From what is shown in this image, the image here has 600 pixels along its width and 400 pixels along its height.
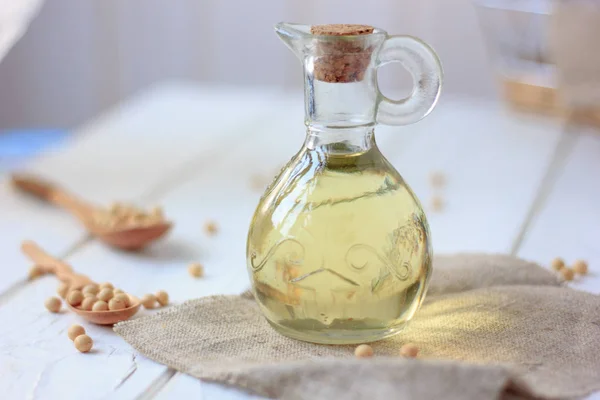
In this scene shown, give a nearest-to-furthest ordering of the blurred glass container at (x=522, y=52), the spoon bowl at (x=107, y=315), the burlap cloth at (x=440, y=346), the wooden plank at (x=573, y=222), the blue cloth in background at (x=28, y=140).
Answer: the burlap cloth at (x=440, y=346) → the spoon bowl at (x=107, y=315) → the wooden plank at (x=573, y=222) → the blurred glass container at (x=522, y=52) → the blue cloth in background at (x=28, y=140)

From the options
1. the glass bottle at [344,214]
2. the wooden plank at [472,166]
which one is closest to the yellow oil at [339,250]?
the glass bottle at [344,214]

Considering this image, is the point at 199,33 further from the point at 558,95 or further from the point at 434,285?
the point at 434,285

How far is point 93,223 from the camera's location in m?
0.77

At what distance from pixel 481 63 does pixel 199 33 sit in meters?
0.68

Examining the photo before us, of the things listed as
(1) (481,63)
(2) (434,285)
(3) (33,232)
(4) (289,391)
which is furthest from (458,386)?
(1) (481,63)

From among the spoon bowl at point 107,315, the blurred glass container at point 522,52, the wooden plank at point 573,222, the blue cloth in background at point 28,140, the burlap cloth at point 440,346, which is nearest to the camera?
the burlap cloth at point 440,346

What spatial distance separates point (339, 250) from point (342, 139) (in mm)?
74

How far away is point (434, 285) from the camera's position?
2.02ft

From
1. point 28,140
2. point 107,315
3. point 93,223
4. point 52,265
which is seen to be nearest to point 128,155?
point 93,223

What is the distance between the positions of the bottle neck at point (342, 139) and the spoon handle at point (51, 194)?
1.13 ft

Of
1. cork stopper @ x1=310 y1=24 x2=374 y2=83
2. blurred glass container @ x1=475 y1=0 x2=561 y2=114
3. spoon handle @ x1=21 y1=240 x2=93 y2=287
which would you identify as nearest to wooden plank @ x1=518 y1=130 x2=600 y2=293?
blurred glass container @ x1=475 y1=0 x2=561 y2=114

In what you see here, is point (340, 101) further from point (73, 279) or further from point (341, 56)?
point (73, 279)

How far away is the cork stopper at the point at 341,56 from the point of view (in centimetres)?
49

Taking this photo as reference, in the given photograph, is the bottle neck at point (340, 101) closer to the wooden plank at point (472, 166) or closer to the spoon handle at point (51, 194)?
the wooden plank at point (472, 166)
